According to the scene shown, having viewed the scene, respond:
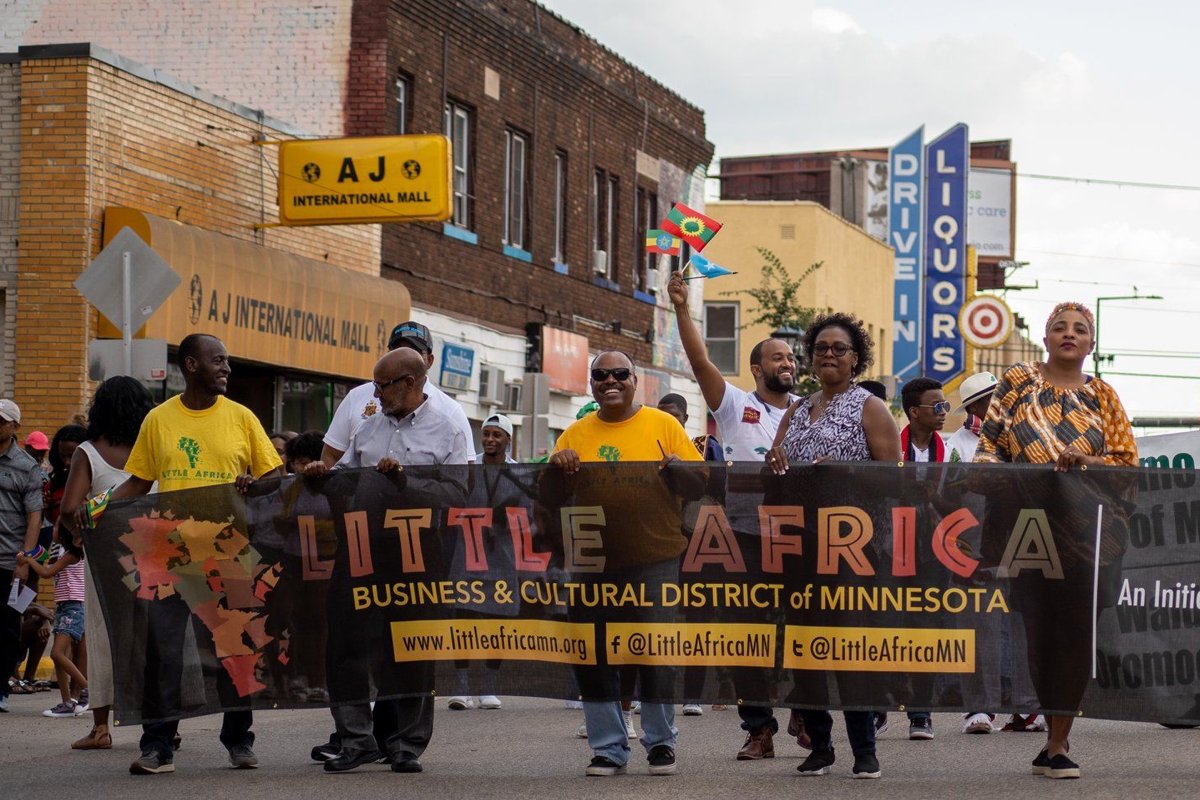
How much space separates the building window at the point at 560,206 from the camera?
32.9 m

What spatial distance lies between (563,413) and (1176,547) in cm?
2380

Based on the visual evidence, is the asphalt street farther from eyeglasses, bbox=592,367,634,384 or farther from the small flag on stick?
the small flag on stick

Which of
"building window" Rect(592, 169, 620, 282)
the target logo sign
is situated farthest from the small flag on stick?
the target logo sign

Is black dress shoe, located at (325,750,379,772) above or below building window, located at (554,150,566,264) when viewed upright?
below

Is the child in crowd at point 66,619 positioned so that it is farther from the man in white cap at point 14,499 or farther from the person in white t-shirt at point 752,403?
the person in white t-shirt at point 752,403

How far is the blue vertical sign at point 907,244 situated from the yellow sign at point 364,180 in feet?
79.7

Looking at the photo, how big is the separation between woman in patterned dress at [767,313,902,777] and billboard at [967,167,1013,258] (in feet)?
213

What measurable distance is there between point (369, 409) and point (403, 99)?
17.9 m

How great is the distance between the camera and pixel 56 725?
12.7 m

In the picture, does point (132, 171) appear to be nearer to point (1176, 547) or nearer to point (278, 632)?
point (278, 632)

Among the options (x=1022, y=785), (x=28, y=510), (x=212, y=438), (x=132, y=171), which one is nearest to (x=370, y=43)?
(x=132, y=171)

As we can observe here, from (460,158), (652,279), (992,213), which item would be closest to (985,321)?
(652,279)

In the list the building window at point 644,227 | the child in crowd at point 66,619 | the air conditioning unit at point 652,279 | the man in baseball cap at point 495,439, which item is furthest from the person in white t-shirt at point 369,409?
the air conditioning unit at point 652,279

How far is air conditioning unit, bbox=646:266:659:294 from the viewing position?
37.2 meters
